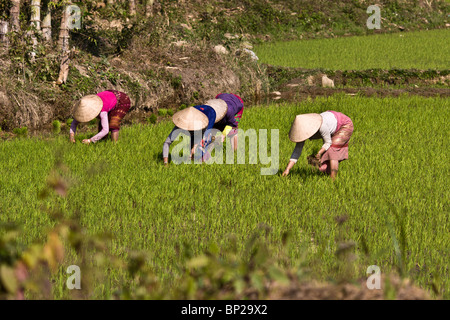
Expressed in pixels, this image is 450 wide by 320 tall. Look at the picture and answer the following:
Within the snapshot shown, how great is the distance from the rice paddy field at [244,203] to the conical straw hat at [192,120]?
0.49m

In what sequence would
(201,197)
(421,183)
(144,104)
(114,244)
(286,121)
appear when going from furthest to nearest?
(144,104) < (286,121) < (421,183) < (201,197) < (114,244)

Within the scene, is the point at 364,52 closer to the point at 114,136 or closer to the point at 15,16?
the point at 15,16

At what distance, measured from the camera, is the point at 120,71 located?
873 centimetres

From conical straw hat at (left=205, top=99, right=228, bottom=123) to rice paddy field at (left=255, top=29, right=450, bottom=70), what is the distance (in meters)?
8.04

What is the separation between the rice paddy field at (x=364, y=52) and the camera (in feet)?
43.3

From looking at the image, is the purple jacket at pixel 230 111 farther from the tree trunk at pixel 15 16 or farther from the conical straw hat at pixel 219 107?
the tree trunk at pixel 15 16

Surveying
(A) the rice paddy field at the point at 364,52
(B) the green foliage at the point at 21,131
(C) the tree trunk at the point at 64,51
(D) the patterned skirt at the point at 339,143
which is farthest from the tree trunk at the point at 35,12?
(A) the rice paddy field at the point at 364,52

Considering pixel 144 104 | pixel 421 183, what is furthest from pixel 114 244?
pixel 144 104

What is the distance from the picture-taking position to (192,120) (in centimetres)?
447

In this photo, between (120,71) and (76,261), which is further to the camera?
(120,71)

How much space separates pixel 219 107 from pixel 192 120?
2.08ft

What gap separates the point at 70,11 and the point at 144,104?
1.85 meters

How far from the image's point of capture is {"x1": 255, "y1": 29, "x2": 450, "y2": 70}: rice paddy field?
1321cm
